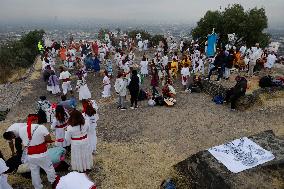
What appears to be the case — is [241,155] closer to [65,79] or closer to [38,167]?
[38,167]

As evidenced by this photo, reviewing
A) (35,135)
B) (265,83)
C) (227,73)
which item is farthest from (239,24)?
(35,135)

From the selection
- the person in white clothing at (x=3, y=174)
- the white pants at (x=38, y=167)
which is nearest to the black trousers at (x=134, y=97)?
the white pants at (x=38, y=167)

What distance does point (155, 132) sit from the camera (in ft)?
42.6

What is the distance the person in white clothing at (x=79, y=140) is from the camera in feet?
29.2

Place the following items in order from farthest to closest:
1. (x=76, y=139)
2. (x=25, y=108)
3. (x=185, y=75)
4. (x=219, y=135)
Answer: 1. (x=185, y=75)
2. (x=25, y=108)
3. (x=219, y=135)
4. (x=76, y=139)

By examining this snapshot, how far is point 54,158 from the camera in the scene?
9.50 meters

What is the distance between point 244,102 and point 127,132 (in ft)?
19.7

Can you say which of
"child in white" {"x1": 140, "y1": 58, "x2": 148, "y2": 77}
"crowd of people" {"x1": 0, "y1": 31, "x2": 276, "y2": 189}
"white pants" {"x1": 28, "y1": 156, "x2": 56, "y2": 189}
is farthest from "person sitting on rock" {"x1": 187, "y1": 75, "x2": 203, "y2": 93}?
"white pants" {"x1": 28, "y1": 156, "x2": 56, "y2": 189}

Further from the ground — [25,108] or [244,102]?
[244,102]

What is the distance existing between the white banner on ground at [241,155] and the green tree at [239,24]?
98.3 feet

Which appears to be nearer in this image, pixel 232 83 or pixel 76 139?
pixel 76 139

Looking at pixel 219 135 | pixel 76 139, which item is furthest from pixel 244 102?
pixel 76 139

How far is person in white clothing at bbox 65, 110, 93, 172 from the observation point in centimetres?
891

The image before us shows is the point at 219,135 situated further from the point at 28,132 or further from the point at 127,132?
the point at 28,132
